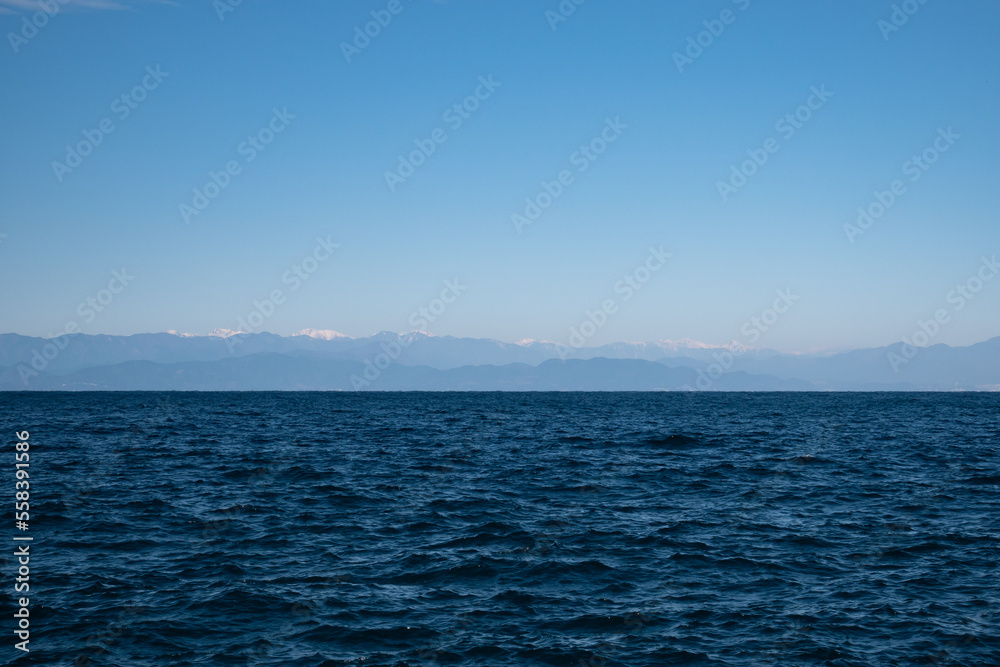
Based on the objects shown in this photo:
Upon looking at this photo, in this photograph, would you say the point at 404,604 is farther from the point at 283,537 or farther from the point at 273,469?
the point at 273,469

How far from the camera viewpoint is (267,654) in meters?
13.3

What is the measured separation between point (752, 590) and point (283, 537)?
13.8 m

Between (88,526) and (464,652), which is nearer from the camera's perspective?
(464,652)

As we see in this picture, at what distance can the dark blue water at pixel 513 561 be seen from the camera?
13781mm

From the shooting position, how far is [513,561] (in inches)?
758

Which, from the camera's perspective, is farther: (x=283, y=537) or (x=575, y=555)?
(x=283, y=537)

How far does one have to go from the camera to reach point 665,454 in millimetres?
42094

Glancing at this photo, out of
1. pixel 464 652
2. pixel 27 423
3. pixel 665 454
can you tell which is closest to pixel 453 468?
pixel 665 454

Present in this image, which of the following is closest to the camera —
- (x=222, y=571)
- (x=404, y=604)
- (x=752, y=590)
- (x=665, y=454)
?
(x=404, y=604)

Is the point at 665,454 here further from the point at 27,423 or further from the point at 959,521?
the point at 27,423

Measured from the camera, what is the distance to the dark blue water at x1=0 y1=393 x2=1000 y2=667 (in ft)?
45.2

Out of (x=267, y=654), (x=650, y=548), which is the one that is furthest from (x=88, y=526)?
(x=650, y=548)

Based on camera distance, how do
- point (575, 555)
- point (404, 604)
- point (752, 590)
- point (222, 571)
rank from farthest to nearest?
1. point (575, 555)
2. point (222, 571)
3. point (752, 590)
4. point (404, 604)

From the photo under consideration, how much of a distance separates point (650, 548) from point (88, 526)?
59.4ft
